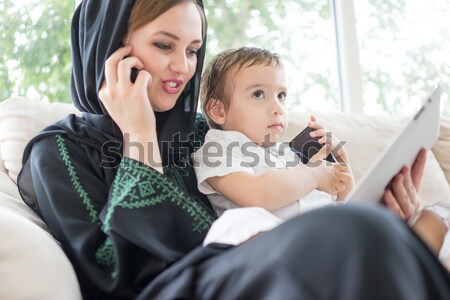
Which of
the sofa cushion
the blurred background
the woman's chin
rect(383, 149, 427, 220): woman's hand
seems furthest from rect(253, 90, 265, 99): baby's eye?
the blurred background

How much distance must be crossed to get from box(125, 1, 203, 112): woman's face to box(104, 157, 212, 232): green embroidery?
0.25 meters

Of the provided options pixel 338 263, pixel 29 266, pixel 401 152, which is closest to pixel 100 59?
pixel 29 266

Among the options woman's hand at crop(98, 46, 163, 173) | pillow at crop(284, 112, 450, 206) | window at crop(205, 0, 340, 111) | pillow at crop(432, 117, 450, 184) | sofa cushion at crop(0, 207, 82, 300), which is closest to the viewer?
sofa cushion at crop(0, 207, 82, 300)

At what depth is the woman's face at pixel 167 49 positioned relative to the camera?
138cm

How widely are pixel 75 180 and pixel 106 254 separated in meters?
0.21

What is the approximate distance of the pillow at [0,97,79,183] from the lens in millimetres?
1552

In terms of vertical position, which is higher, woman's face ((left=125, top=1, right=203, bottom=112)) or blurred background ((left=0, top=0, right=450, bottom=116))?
woman's face ((left=125, top=1, right=203, bottom=112))

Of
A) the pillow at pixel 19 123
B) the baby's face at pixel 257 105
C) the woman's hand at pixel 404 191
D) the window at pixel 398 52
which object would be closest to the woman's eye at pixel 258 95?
the baby's face at pixel 257 105

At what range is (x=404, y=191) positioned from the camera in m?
1.20

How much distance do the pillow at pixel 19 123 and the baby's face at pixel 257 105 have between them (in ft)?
1.70

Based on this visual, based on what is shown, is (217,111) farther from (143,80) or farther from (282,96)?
(143,80)

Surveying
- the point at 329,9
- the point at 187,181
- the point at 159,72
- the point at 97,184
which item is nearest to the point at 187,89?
the point at 159,72

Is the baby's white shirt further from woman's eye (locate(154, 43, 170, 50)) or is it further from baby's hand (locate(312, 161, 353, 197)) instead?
woman's eye (locate(154, 43, 170, 50))

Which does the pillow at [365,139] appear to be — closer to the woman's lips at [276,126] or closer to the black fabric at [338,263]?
the woman's lips at [276,126]
